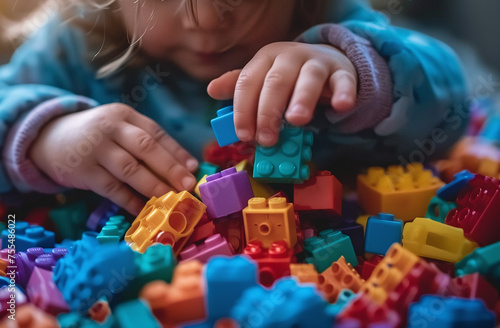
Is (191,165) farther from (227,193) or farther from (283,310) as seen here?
(283,310)

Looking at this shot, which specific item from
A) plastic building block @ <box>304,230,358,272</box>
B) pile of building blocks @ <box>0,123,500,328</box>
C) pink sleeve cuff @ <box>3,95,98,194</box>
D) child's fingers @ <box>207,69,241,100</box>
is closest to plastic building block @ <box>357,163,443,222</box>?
pile of building blocks @ <box>0,123,500,328</box>

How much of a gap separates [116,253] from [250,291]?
0.10 meters

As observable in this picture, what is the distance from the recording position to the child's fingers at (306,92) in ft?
1.41

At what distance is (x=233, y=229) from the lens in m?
0.47

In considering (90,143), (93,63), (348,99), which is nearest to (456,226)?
(348,99)

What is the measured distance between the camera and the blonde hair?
24.4 inches

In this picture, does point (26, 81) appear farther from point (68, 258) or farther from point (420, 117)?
point (420, 117)

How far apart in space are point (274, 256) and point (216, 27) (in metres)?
0.30

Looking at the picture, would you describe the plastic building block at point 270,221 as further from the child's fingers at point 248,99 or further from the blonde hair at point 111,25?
the blonde hair at point 111,25

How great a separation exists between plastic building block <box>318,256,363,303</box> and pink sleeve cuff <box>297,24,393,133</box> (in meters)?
0.21

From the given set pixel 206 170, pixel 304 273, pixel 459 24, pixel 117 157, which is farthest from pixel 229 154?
pixel 459 24

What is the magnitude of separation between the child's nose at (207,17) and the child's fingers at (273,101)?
119mm

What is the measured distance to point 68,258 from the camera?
382 mm

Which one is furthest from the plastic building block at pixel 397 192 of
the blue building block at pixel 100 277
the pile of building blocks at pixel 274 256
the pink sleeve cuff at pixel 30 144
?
the pink sleeve cuff at pixel 30 144
